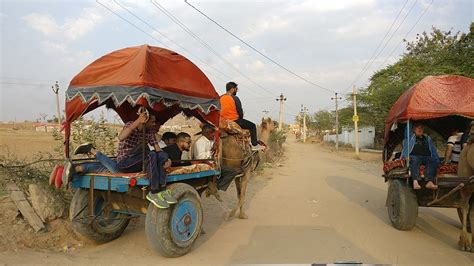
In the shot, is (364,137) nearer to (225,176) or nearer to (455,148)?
(455,148)

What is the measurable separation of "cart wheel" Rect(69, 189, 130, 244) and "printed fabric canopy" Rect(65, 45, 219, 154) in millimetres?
965

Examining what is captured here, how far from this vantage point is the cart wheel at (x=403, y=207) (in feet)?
20.5

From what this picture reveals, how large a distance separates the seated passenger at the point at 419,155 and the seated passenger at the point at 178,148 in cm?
398

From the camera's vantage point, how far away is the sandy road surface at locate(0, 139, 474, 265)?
16.4 feet

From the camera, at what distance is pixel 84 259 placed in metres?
4.77

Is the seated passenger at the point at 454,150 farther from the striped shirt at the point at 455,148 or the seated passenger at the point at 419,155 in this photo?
the seated passenger at the point at 419,155

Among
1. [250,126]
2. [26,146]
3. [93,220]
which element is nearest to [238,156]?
[250,126]

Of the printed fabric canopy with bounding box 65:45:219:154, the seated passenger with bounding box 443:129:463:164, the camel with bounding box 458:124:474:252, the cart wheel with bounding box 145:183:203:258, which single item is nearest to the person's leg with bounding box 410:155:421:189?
the camel with bounding box 458:124:474:252

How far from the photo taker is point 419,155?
6379 millimetres

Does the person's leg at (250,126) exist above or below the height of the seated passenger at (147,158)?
above

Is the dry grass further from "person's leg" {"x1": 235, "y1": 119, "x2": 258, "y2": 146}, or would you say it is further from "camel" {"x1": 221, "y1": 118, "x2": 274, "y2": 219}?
"person's leg" {"x1": 235, "y1": 119, "x2": 258, "y2": 146}

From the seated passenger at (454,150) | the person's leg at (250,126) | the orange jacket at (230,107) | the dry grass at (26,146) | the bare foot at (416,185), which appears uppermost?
the orange jacket at (230,107)

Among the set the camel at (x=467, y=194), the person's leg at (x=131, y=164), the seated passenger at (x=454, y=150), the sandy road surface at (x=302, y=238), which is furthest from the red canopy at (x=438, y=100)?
the person's leg at (x=131, y=164)

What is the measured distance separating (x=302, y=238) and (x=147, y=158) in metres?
3.03
